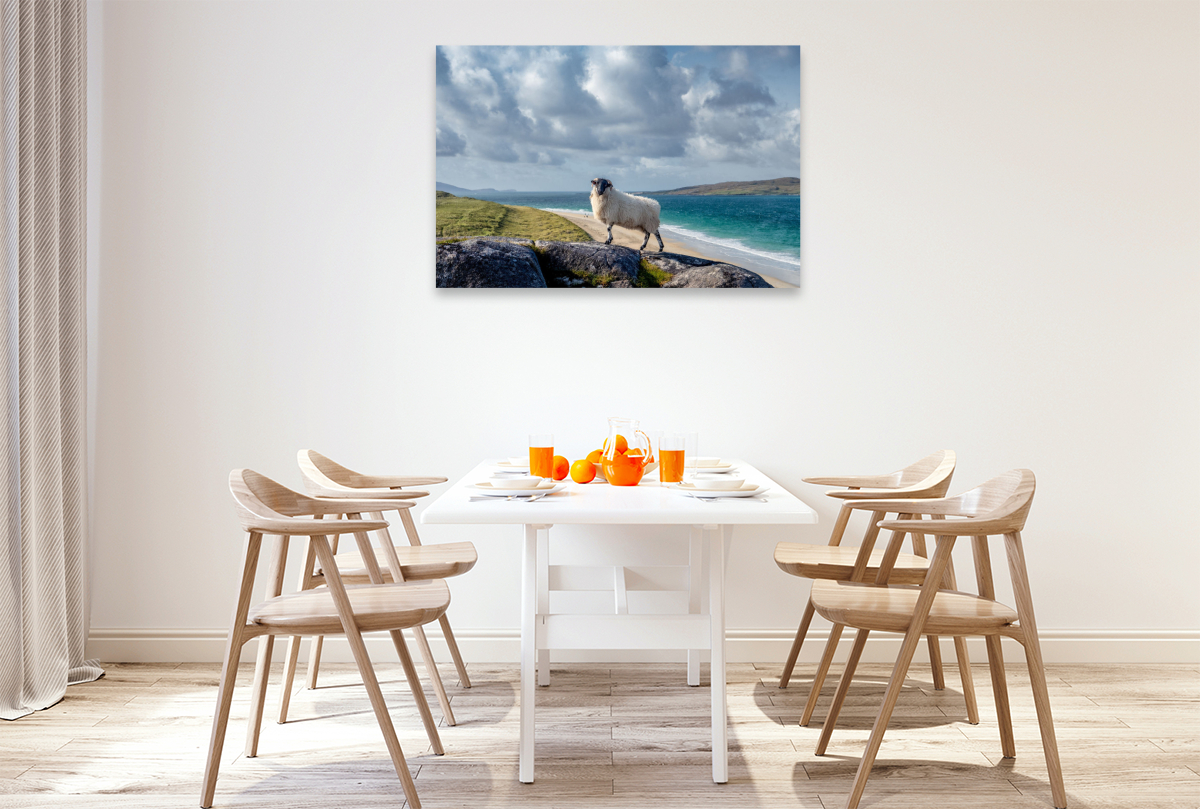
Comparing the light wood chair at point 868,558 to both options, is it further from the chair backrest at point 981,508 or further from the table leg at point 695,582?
the table leg at point 695,582

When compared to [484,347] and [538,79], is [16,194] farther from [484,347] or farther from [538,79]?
[538,79]

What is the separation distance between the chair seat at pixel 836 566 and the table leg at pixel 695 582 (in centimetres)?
27

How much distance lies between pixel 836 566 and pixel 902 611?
464 millimetres

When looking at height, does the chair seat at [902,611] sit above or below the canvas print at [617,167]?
below

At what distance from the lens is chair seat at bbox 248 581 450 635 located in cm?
189

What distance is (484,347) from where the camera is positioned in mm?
3070

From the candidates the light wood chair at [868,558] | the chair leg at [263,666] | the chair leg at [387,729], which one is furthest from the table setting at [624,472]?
the chair leg at [263,666]

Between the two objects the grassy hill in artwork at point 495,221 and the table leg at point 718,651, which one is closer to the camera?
the table leg at point 718,651

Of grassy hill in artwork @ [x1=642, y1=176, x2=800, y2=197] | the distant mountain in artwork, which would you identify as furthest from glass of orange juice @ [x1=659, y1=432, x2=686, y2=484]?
the distant mountain in artwork

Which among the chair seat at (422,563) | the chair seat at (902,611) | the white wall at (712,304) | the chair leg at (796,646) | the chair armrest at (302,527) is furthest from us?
the white wall at (712,304)

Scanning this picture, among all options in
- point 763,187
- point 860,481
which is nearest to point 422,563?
point 860,481

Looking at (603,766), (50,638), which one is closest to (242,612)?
(603,766)

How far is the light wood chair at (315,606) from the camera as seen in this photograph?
1.85m

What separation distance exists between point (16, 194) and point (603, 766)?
7.95 feet
